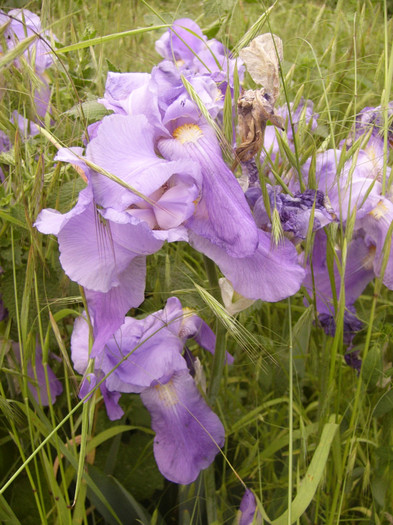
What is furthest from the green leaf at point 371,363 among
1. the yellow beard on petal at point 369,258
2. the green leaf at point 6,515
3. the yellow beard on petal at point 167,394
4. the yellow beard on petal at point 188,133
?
the green leaf at point 6,515

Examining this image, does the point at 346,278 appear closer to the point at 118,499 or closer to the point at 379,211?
the point at 379,211

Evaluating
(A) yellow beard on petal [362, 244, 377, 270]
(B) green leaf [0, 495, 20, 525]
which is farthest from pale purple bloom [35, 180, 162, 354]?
(A) yellow beard on petal [362, 244, 377, 270]

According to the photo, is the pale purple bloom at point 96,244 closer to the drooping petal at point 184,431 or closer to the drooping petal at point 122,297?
the drooping petal at point 122,297

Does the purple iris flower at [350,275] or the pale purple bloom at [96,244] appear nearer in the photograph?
the pale purple bloom at [96,244]

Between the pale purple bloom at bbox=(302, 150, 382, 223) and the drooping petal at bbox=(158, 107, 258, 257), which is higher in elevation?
the drooping petal at bbox=(158, 107, 258, 257)

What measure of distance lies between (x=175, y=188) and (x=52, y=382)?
1.60 ft

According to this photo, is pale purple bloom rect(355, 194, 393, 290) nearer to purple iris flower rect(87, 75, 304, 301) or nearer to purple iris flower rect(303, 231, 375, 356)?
purple iris flower rect(303, 231, 375, 356)

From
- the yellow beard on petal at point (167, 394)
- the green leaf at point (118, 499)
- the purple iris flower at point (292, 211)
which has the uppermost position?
the purple iris flower at point (292, 211)

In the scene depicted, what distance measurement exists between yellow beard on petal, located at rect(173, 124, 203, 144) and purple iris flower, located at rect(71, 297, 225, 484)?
8.4 inches

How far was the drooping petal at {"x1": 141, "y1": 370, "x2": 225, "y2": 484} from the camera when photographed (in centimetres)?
69

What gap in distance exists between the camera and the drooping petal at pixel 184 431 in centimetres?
69

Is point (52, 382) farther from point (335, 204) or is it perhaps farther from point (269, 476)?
point (335, 204)

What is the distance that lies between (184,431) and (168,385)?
62mm

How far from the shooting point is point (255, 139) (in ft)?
1.89
